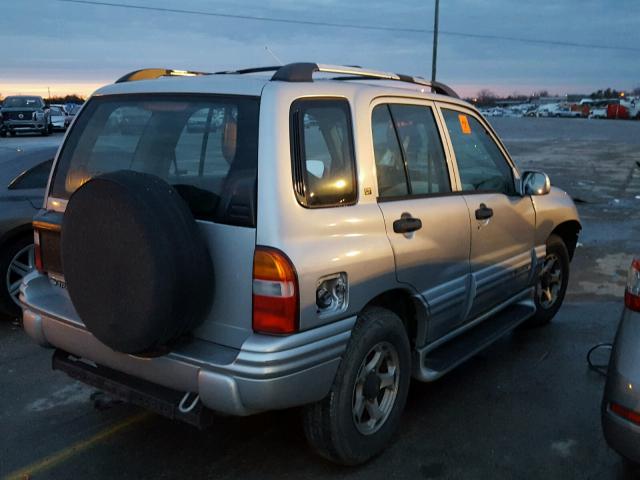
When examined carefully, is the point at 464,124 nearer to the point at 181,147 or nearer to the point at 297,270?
the point at 181,147

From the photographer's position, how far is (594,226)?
10352mm

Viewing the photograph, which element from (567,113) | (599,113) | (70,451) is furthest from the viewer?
(567,113)

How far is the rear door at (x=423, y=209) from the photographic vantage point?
138 inches

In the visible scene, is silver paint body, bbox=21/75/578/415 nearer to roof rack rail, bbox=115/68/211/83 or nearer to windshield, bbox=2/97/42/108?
roof rack rail, bbox=115/68/211/83

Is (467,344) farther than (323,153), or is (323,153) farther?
(467,344)

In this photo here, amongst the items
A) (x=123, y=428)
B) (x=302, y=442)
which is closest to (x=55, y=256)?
(x=123, y=428)

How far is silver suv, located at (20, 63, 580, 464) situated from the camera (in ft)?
9.29

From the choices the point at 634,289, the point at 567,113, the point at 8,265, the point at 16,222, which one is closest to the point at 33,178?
the point at 16,222

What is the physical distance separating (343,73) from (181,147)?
1.00 m

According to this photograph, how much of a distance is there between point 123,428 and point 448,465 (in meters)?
1.90

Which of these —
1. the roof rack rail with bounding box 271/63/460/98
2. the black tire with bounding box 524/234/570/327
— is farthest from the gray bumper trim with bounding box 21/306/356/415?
→ the black tire with bounding box 524/234/570/327

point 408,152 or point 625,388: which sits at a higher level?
point 408,152

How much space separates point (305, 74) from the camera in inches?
127

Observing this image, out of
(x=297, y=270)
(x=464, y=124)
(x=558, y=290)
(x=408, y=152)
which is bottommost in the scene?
(x=558, y=290)
